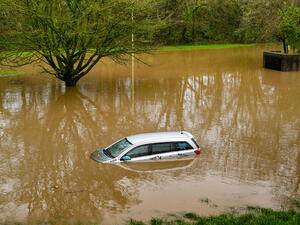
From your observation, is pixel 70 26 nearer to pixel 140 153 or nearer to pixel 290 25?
pixel 140 153

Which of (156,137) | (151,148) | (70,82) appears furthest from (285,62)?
(151,148)

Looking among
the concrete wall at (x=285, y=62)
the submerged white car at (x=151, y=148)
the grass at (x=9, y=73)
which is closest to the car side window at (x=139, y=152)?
the submerged white car at (x=151, y=148)

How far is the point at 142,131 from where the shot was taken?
797 inches

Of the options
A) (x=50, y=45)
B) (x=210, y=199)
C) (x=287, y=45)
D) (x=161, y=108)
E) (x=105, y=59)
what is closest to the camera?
(x=210, y=199)

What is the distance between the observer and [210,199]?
41.9 ft

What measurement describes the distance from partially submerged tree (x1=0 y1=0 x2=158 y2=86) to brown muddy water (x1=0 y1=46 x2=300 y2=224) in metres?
3.25

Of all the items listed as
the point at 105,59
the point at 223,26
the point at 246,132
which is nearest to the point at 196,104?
the point at 246,132

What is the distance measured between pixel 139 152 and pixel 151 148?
0.49m

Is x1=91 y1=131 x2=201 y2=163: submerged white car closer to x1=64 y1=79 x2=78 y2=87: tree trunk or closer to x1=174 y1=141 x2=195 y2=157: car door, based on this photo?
x1=174 y1=141 x2=195 y2=157: car door

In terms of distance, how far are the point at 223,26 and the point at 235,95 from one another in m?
43.2

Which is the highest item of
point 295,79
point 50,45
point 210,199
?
point 50,45

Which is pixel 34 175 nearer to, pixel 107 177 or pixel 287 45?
pixel 107 177

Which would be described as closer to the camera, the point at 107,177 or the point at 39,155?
the point at 107,177

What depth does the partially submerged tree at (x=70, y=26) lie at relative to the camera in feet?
87.8
